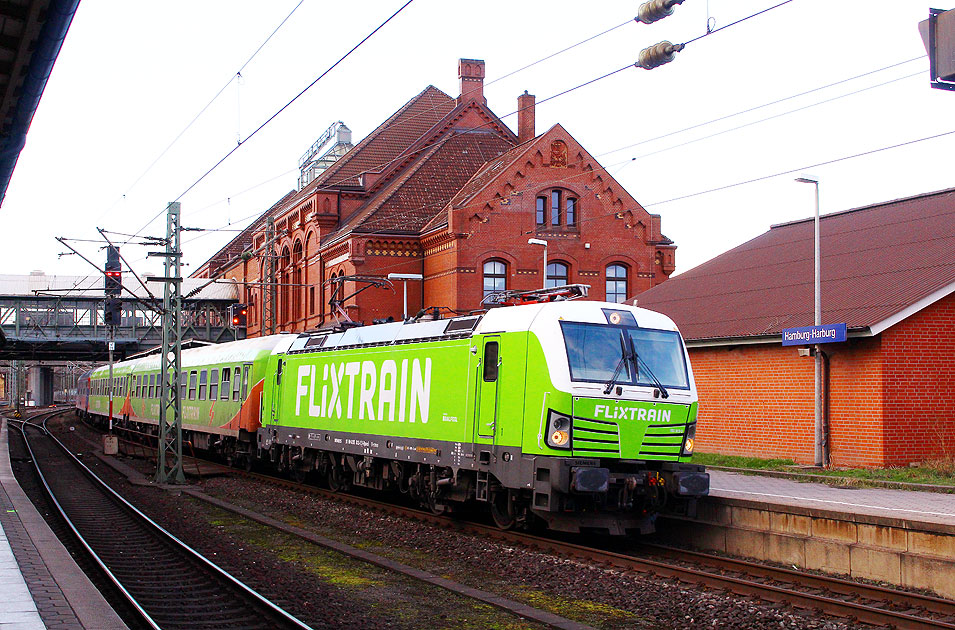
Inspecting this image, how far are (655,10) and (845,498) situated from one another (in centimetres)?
791

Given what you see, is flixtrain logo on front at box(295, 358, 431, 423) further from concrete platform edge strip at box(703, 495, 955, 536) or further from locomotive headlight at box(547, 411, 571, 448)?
concrete platform edge strip at box(703, 495, 955, 536)

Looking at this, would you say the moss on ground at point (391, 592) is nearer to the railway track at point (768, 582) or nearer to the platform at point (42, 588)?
the railway track at point (768, 582)

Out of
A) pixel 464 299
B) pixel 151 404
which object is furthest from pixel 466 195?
pixel 151 404

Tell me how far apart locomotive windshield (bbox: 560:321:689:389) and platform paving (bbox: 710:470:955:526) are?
1.92 meters

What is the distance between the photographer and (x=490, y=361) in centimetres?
1398

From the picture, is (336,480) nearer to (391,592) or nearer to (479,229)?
(391,592)

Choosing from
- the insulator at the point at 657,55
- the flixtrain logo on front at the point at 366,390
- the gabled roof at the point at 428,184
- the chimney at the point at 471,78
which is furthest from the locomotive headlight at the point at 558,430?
the chimney at the point at 471,78

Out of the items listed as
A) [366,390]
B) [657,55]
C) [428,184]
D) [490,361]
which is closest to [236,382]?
[366,390]

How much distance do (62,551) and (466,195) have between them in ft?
105

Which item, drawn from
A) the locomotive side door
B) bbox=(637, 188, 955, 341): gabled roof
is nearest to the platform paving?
the locomotive side door

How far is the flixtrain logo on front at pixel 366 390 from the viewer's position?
16.0 metres

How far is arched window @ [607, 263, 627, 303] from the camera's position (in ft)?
143

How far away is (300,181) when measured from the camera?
242ft

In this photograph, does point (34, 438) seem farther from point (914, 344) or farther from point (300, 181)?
point (914, 344)
